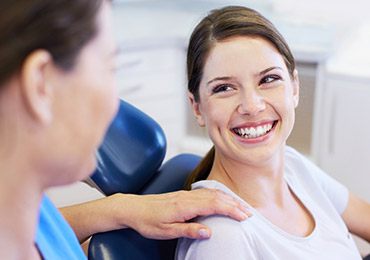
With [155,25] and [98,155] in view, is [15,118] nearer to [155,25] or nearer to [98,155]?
[98,155]

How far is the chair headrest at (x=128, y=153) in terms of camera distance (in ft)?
4.17

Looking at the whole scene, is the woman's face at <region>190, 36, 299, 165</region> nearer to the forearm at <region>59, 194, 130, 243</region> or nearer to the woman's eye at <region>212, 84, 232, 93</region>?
the woman's eye at <region>212, 84, 232, 93</region>

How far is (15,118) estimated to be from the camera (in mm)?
627

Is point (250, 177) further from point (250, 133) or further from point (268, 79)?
point (268, 79)

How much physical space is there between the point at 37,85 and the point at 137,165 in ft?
2.31

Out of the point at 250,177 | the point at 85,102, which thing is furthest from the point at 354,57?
the point at 85,102

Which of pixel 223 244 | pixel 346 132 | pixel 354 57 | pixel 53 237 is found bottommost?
pixel 346 132

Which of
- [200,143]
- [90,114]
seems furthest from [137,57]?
[90,114]

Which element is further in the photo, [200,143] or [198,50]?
[200,143]

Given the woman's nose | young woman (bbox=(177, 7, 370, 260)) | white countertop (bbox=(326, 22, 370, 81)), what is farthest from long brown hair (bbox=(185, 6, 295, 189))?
white countertop (bbox=(326, 22, 370, 81))

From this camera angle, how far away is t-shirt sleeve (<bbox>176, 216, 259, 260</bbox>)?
1.08 m

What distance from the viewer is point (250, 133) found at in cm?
118

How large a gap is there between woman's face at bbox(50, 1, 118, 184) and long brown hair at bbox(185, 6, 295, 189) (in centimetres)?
52

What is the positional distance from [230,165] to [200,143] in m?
1.42
